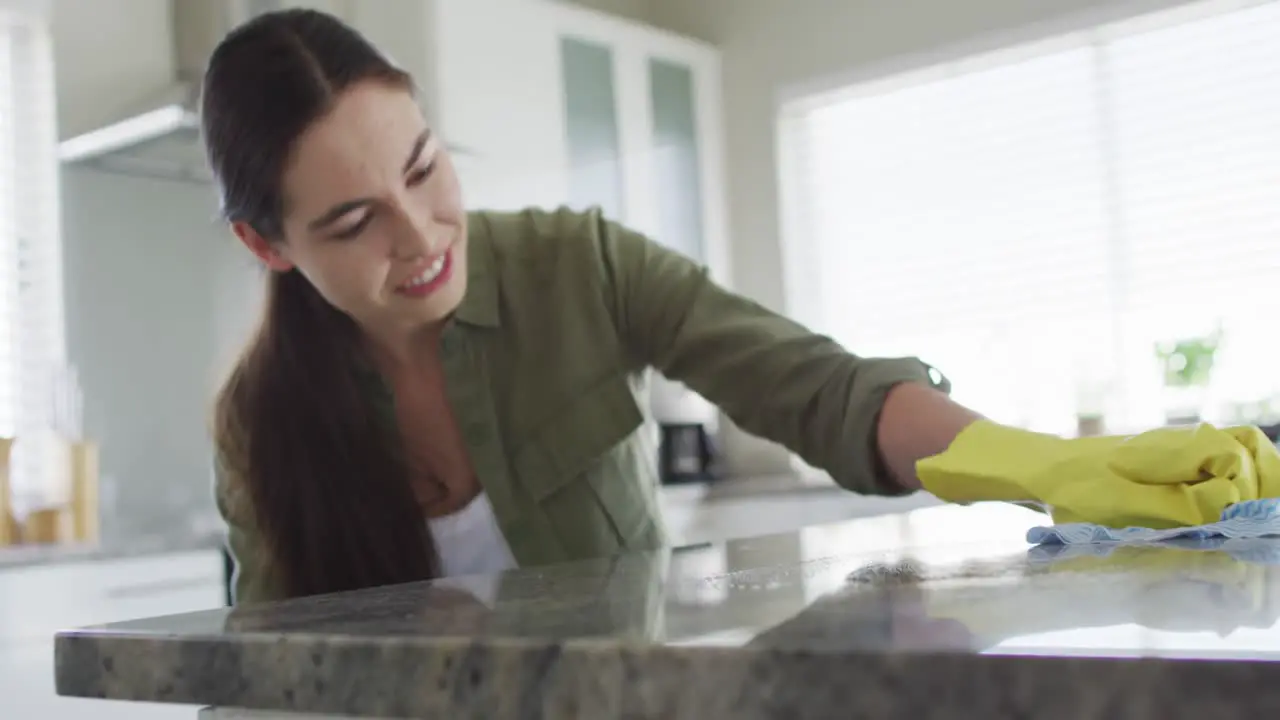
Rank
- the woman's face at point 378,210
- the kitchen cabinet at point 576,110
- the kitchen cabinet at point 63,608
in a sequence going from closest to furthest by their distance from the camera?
the woman's face at point 378,210
the kitchen cabinet at point 63,608
the kitchen cabinet at point 576,110

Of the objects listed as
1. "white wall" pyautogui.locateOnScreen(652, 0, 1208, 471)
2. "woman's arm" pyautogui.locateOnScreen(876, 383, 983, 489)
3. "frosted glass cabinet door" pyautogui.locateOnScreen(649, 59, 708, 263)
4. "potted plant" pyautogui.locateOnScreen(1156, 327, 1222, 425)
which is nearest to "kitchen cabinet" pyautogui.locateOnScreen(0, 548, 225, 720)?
"woman's arm" pyautogui.locateOnScreen(876, 383, 983, 489)

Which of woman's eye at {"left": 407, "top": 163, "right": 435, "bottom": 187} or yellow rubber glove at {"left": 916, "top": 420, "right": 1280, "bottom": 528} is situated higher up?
woman's eye at {"left": 407, "top": 163, "right": 435, "bottom": 187}

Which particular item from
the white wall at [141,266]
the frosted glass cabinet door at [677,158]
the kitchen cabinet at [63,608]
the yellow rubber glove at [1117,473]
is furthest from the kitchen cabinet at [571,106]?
the yellow rubber glove at [1117,473]

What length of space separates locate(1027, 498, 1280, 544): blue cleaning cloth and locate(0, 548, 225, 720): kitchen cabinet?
1576 millimetres

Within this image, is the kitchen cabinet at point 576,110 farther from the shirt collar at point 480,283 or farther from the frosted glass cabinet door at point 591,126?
the shirt collar at point 480,283

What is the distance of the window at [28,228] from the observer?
2514mm

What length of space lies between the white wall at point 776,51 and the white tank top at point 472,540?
259cm

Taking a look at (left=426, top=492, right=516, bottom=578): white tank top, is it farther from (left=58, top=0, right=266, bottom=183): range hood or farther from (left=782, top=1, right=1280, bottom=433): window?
(left=782, top=1, right=1280, bottom=433): window

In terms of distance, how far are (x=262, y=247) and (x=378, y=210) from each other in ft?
0.60

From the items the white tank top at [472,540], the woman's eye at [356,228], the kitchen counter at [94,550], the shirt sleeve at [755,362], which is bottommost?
the kitchen counter at [94,550]

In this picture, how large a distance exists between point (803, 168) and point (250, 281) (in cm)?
171

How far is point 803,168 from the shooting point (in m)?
3.68

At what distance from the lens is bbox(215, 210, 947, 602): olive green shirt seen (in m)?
1.09

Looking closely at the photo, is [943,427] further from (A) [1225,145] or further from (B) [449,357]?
(A) [1225,145]
